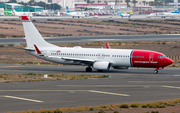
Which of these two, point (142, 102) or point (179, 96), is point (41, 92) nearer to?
point (142, 102)

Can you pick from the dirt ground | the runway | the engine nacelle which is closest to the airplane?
the engine nacelle

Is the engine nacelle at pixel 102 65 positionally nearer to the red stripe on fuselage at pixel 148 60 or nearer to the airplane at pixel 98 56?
the airplane at pixel 98 56

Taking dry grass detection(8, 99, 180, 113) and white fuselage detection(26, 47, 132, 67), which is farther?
white fuselage detection(26, 47, 132, 67)

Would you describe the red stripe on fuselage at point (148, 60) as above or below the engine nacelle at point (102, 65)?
above

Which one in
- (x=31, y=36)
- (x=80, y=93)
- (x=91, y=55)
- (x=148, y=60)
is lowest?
(x=80, y=93)

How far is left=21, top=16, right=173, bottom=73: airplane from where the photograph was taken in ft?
172

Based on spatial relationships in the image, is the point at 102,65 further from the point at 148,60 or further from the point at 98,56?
the point at 148,60

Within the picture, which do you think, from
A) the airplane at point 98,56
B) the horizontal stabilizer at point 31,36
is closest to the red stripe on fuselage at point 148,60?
the airplane at point 98,56

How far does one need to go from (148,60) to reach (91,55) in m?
9.91

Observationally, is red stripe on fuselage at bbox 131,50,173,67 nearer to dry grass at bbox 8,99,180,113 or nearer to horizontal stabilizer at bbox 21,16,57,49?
horizontal stabilizer at bbox 21,16,57,49

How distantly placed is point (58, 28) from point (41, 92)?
395 feet

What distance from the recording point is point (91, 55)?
56.1m

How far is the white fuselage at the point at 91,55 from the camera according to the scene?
53906 mm

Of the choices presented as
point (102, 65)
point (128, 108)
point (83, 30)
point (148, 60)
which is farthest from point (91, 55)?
point (83, 30)
